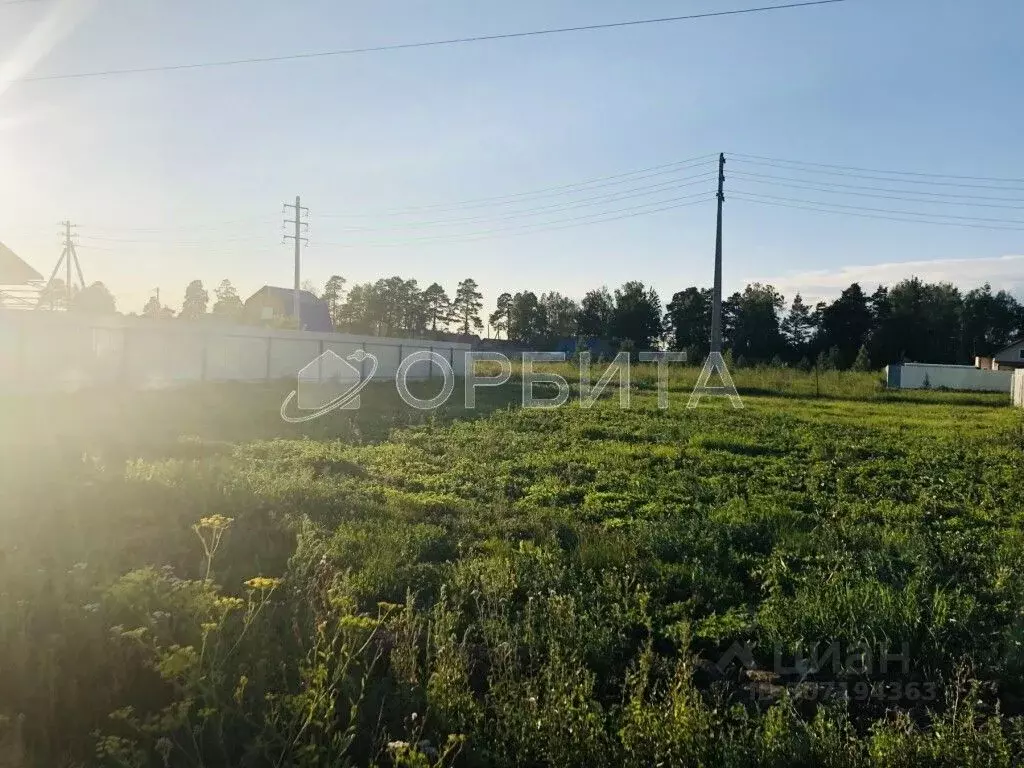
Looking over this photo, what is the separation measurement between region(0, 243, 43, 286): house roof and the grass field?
11851 mm

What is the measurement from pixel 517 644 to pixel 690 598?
4.58 feet

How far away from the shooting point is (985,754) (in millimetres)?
2512

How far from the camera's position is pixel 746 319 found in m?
56.1

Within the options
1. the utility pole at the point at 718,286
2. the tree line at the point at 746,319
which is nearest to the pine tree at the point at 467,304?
the tree line at the point at 746,319

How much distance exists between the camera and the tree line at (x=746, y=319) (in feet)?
178

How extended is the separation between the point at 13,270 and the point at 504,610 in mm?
19677

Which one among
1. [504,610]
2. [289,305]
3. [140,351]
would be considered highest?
[289,305]

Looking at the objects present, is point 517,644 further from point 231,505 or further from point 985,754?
point 231,505

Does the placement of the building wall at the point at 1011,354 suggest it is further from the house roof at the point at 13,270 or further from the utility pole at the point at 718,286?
the house roof at the point at 13,270

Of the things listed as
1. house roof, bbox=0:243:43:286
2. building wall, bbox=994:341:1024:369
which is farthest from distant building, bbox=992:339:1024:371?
house roof, bbox=0:243:43:286

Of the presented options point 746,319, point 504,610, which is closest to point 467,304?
point 746,319

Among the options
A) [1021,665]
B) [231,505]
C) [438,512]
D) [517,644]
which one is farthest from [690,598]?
[231,505]

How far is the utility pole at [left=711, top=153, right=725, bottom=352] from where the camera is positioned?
2459 centimetres

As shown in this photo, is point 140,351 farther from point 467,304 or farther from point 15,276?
point 467,304
